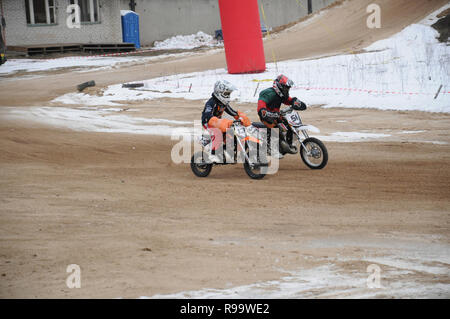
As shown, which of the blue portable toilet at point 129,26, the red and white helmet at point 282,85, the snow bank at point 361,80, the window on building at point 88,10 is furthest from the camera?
the blue portable toilet at point 129,26

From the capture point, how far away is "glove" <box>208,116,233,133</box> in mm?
9492

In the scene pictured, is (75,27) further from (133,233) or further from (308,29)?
(133,233)

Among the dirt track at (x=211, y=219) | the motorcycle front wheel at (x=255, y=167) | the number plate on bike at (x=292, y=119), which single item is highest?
the number plate on bike at (x=292, y=119)

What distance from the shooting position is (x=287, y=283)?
5297 mm

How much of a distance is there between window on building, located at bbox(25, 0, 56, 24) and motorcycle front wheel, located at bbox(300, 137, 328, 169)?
88.9ft

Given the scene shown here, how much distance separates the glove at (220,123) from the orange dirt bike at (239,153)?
0.08 m

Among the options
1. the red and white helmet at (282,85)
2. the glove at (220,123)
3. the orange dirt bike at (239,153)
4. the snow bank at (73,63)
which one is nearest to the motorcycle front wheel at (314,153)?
the orange dirt bike at (239,153)

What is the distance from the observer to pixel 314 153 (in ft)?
A: 33.4

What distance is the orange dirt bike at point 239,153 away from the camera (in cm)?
942

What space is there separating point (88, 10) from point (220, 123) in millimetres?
27995

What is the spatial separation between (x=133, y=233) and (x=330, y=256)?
2204mm

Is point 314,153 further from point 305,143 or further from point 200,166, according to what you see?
point 200,166

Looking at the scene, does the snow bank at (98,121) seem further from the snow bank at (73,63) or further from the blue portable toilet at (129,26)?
the blue portable toilet at (129,26)

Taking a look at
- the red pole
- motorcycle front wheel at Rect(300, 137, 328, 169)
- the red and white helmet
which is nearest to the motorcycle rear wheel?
motorcycle front wheel at Rect(300, 137, 328, 169)
